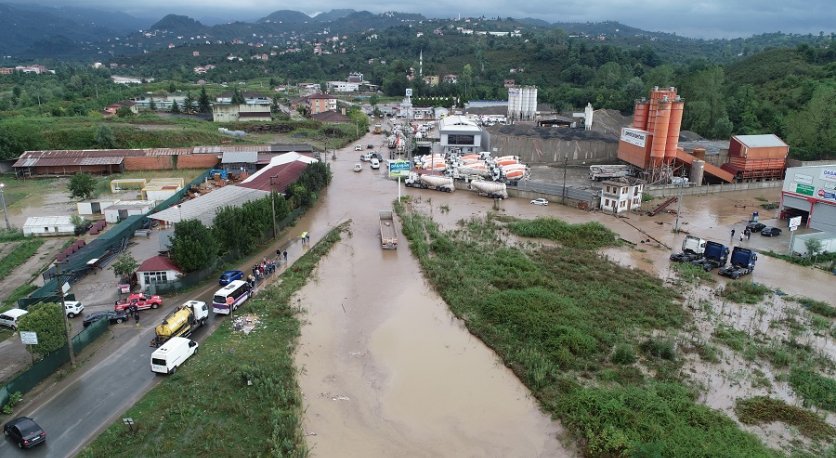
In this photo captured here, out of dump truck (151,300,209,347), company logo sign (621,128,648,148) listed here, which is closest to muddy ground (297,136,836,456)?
dump truck (151,300,209,347)

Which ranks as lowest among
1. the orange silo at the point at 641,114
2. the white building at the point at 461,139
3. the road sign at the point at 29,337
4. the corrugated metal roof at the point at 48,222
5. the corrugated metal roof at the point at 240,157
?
the corrugated metal roof at the point at 48,222

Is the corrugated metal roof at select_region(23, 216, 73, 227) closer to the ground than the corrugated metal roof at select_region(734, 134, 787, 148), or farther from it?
closer to the ground

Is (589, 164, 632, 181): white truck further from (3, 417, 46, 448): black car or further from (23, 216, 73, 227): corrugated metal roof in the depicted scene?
(3, 417, 46, 448): black car

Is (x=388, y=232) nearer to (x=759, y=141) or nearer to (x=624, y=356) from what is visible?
(x=624, y=356)

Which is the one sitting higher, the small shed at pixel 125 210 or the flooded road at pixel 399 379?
the small shed at pixel 125 210

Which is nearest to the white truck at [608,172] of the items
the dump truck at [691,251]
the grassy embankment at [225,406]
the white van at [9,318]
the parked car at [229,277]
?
the dump truck at [691,251]

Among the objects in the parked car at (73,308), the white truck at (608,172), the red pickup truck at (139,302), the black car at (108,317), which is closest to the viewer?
the black car at (108,317)

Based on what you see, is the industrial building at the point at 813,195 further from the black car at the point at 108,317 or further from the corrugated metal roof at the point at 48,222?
the corrugated metal roof at the point at 48,222

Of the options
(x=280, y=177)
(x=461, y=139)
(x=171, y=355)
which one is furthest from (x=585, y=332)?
Result: (x=461, y=139)
